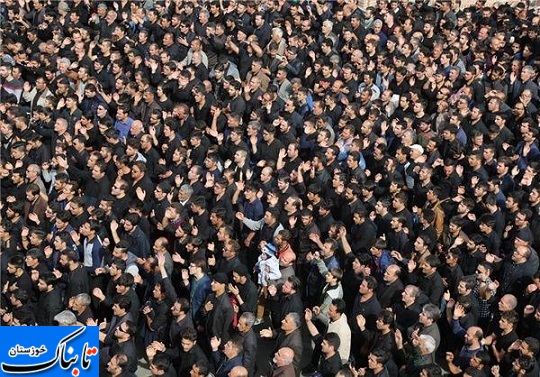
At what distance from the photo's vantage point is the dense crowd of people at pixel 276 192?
26.6 feet

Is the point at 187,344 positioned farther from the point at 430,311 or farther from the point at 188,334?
the point at 430,311

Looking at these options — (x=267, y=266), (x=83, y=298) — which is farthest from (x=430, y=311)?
(x=83, y=298)

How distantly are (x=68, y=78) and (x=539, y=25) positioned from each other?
9493 mm

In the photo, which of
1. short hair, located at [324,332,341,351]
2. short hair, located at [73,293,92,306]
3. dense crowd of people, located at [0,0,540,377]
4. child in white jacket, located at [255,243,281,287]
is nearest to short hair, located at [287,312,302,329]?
dense crowd of people, located at [0,0,540,377]

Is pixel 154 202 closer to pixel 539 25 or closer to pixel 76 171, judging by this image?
pixel 76 171

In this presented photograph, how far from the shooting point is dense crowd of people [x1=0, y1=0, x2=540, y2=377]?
8.12 m

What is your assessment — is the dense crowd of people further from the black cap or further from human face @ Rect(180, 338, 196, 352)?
the black cap

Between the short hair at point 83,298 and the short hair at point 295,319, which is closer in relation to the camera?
the short hair at point 295,319

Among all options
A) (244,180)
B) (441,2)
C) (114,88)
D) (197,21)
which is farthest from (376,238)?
(441,2)

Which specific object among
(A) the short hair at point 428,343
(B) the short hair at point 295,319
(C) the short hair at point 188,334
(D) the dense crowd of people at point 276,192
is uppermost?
(C) the short hair at point 188,334

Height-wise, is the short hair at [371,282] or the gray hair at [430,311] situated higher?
the gray hair at [430,311]

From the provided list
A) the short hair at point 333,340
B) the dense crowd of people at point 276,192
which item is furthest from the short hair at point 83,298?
the short hair at point 333,340

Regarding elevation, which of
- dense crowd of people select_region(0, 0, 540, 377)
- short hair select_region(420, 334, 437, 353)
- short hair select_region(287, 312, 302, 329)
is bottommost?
dense crowd of people select_region(0, 0, 540, 377)

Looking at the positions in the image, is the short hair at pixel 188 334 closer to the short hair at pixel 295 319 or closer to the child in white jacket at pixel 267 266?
the short hair at pixel 295 319
